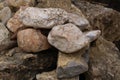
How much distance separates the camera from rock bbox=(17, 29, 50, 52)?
1.93m

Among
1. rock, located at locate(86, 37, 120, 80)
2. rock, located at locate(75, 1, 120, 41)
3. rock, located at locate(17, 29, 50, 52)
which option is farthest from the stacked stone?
rock, located at locate(75, 1, 120, 41)

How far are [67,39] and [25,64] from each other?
0.36 metres

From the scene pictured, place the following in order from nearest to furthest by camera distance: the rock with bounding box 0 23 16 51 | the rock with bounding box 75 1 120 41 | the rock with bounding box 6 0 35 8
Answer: the rock with bounding box 0 23 16 51, the rock with bounding box 6 0 35 8, the rock with bounding box 75 1 120 41

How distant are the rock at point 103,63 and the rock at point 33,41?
1.15 feet

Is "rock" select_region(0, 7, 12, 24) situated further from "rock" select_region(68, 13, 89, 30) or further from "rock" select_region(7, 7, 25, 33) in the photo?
"rock" select_region(68, 13, 89, 30)

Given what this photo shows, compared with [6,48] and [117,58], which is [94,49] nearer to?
[117,58]

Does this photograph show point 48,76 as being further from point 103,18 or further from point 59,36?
point 103,18

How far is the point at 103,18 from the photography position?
2.79 m

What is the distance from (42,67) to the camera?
79.3 inches

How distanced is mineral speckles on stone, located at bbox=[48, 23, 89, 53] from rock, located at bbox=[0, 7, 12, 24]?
533 millimetres

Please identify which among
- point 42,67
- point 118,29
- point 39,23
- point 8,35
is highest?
point 39,23

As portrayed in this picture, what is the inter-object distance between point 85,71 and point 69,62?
0.14 m

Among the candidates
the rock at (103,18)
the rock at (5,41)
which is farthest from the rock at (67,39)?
the rock at (103,18)

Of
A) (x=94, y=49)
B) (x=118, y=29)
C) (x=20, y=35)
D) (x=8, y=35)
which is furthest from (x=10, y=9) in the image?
(x=118, y=29)
